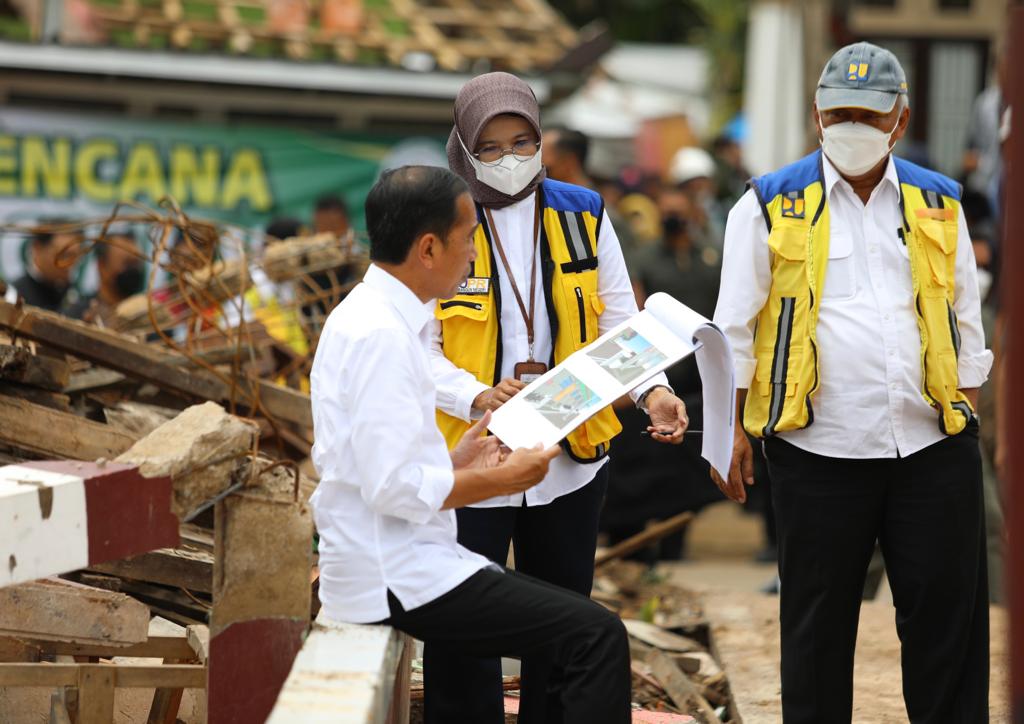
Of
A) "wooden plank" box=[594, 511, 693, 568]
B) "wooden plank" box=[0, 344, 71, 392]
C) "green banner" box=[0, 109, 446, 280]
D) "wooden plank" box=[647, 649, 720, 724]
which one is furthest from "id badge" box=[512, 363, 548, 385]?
"green banner" box=[0, 109, 446, 280]

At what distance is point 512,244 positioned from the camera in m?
4.27

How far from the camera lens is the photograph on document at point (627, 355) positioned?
3861 millimetres

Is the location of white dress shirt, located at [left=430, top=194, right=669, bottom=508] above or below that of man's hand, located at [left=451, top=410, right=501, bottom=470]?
above

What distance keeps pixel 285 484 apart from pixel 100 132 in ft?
27.4

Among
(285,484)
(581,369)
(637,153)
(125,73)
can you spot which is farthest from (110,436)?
(637,153)

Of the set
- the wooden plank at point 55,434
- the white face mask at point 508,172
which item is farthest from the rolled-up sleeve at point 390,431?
the wooden plank at point 55,434

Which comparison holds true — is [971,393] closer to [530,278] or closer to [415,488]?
[530,278]

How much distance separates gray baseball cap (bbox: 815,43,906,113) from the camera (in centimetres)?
413

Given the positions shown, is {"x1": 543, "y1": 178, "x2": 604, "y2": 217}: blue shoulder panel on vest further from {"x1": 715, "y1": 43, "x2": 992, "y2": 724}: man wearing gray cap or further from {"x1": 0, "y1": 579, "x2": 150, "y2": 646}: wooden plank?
{"x1": 0, "y1": 579, "x2": 150, "y2": 646}: wooden plank

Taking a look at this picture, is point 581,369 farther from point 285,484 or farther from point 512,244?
point 285,484

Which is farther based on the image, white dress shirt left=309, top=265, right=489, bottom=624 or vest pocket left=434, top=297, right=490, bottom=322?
vest pocket left=434, top=297, right=490, bottom=322

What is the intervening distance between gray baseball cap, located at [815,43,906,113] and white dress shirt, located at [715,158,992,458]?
0.19 m

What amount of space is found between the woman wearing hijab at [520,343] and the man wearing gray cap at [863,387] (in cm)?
37

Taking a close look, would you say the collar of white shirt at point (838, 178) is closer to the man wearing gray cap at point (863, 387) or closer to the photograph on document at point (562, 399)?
the man wearing gray cap at point (863, 387)
